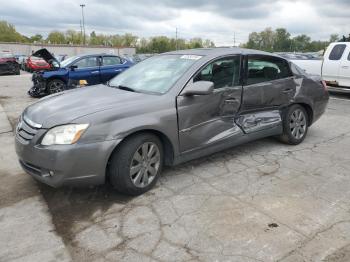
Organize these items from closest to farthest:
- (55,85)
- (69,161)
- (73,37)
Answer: (69,161) → (55,85) → (73,37)

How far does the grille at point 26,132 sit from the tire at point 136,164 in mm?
820

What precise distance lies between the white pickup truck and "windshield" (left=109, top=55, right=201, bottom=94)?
7.79m

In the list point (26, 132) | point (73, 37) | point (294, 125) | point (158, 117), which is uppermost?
point (73, 37)

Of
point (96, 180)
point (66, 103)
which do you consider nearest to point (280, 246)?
point (96, 180)

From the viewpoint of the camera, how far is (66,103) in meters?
3.85

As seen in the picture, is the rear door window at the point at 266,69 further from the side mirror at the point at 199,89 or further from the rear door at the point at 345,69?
the rear door at the point at 345,69

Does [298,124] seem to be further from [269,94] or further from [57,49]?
[57,49]

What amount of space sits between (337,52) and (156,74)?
8.55 m

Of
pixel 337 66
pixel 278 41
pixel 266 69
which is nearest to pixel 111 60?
pixel 337 66

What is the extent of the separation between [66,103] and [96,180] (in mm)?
960

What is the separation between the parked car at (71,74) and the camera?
11734 mm

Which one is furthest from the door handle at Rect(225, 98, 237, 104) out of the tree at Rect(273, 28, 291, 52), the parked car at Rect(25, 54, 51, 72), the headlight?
the tree at Rect(273, 28, 291, 52)

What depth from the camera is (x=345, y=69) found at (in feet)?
34.8

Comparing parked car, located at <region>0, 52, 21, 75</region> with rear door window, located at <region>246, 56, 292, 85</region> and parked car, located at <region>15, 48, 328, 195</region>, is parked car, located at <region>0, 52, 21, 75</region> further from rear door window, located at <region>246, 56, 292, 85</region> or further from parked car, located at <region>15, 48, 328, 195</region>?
rear door window, located at <region>246, 56, 292, 85</region>
